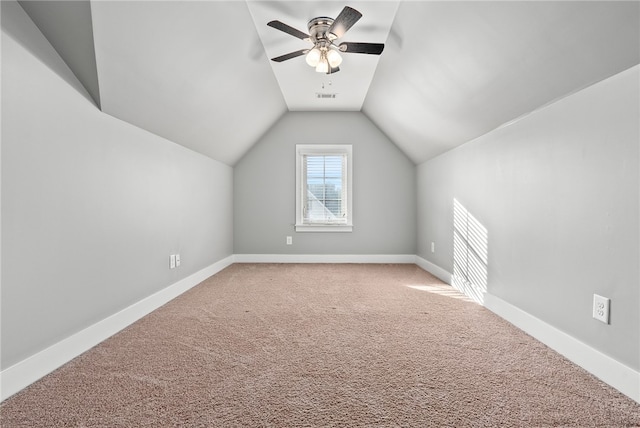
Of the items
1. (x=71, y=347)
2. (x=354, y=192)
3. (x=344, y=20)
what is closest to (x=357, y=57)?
(x=344, y=20)

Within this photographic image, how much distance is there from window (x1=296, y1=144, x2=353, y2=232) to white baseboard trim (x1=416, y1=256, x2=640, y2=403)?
274 cm

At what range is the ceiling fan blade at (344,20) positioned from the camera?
1971 mm

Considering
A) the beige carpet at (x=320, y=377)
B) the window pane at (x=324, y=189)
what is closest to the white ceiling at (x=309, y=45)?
the window pane at (x=324, y=189)

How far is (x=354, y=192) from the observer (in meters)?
→ 4.87

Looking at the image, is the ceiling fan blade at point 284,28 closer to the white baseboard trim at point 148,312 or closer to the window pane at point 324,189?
the white baseboard trim at point 148,312

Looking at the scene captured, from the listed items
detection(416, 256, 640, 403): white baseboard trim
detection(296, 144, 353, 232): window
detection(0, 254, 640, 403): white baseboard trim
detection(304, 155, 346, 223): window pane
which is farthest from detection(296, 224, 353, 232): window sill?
detection(416, 256, 640, 403): white baseboard trim

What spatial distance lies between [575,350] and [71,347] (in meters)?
2.96

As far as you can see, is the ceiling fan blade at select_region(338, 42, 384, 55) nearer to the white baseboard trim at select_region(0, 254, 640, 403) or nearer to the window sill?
the white baseboard trim at select_region(0, 254, 640, 403)

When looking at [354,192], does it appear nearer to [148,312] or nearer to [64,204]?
[148,312]

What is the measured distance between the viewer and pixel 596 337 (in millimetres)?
1610

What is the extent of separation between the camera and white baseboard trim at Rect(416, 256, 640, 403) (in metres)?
1.42

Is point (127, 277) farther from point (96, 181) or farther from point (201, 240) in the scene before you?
point (201, 240)

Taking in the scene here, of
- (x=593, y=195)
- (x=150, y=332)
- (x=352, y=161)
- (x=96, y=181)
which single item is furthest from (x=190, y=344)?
(x=352, y=161)

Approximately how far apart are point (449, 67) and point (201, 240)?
10.5 feet
